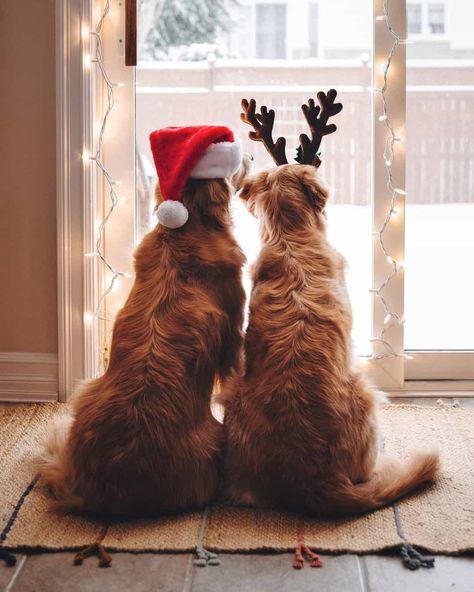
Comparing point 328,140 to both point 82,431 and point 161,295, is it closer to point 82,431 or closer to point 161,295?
point 161,295

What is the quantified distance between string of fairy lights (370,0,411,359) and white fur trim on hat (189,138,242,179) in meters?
1.00

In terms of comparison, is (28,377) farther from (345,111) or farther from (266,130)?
(345,111)

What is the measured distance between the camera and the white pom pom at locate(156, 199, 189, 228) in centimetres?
205

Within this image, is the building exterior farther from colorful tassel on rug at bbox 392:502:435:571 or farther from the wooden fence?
colorful tassel on rug at bbox 392:502:435:571

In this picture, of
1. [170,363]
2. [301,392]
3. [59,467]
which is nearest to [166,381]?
[170,363]

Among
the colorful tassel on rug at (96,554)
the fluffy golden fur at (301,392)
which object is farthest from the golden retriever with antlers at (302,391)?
the colorful tassel on rug at (96,554)

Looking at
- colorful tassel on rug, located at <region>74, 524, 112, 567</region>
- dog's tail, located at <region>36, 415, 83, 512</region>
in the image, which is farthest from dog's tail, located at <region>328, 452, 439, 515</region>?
dog's tail, located at <region>36, 415, 83, 512</region>

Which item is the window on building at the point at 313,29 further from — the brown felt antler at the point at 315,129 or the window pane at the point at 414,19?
the brown felt antler at the point at 315,129

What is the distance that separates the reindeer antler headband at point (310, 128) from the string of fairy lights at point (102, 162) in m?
0.69

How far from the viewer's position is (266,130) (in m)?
2.39

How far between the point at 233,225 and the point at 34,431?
101 centimetres

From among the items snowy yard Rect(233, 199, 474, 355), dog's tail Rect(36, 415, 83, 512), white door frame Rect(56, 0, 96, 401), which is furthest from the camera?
snowy yard Rect(233, 199, 474, 355)

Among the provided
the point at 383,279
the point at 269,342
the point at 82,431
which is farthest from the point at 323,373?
the point at 383,279

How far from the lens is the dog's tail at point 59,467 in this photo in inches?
80.4
